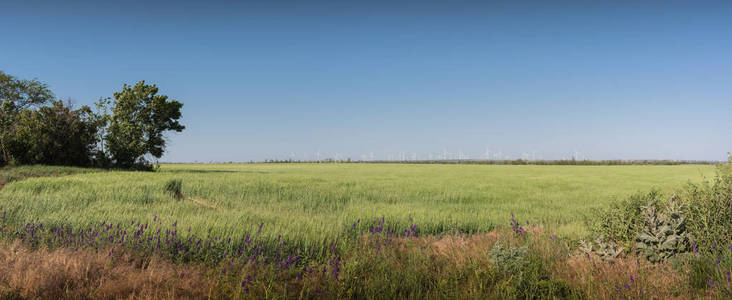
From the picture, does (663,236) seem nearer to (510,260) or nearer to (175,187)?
(510,260)

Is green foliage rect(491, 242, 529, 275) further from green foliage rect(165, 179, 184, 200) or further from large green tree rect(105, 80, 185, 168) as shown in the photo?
large green tree rect(105, 80, 185, 168)

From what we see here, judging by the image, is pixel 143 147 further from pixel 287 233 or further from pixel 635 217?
pixel 635 217

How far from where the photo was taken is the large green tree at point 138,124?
42688 millimetres

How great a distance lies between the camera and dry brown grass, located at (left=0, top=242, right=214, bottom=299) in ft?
13.1

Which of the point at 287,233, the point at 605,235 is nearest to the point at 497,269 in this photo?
the point at 605,235

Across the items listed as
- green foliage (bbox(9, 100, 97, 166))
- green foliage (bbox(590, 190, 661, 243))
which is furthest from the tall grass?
green foliage (bbox(9, 100, 97, 166))

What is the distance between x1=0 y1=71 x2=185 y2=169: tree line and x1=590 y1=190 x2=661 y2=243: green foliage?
4898 cm

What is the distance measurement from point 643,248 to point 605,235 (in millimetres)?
1028

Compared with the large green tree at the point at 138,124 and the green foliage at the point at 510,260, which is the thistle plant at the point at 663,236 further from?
the large green tree at the point at 138,124

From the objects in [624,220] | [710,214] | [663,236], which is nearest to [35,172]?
[624,220]

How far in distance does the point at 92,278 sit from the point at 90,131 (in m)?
47.9

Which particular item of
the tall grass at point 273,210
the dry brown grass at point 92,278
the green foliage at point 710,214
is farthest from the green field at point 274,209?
the dry brown grass at point 92,278

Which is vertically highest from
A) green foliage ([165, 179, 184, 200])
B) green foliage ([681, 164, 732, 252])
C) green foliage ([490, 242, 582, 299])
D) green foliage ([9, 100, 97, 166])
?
green foliage ([9, 100, 97, 166])

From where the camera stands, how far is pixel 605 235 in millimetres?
6340
